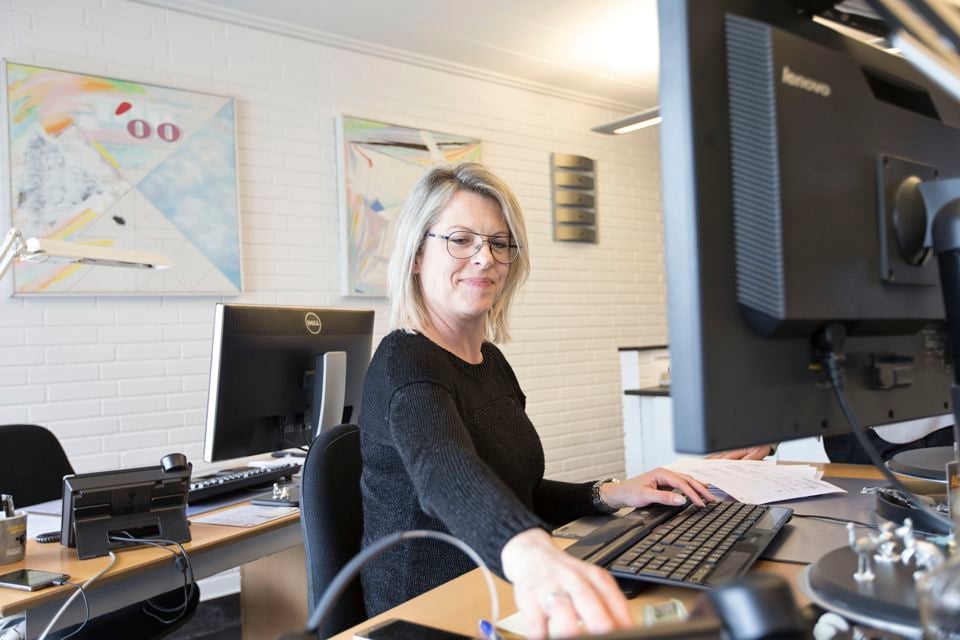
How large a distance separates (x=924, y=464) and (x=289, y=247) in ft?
10.2

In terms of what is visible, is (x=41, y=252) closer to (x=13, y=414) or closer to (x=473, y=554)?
(x=473, y=554)

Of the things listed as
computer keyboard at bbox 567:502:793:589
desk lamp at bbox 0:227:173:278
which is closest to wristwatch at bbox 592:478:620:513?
computer keyboard at bbox 567:502:793:589

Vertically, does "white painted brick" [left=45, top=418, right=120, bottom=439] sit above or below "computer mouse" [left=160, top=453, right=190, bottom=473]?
below

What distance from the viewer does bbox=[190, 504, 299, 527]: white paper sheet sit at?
1.79m

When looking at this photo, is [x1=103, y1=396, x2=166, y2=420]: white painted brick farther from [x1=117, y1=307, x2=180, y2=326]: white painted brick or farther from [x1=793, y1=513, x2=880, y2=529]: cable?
[x1=793, y1=513, x2=880, y2=529]: cable

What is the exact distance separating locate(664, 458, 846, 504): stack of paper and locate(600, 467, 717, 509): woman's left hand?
12 centimetres

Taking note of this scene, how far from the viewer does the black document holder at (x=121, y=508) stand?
153 cm

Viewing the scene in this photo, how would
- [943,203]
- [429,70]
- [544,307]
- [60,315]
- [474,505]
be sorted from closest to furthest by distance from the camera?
[943,203] < [474,505] < [60,315] < [429,70] < [544,307]

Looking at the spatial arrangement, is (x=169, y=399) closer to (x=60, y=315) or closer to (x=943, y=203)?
(x=60, y=315)

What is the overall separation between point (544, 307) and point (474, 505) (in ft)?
13.5

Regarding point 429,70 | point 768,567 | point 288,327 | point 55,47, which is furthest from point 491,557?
point 429,70

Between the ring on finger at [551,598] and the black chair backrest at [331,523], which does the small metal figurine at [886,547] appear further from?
the black chair backrest at [331,523]

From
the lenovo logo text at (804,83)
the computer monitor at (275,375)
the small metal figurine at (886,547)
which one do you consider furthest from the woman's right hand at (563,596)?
the computer monitor at (275,375)

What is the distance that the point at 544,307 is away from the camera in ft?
16.1
